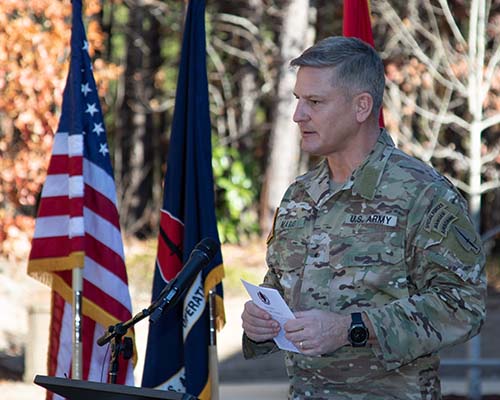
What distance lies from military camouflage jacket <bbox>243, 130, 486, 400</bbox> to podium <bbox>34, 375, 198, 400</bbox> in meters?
0.63

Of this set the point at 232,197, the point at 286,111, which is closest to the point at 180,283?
the point at 286,111

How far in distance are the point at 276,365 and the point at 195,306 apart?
5965 mm

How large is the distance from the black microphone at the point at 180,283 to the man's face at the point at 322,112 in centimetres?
45

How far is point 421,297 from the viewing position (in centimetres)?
300

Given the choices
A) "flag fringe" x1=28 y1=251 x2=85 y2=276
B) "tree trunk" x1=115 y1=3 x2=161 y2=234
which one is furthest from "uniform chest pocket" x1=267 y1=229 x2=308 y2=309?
"tree trunk" x1=115 y1=3 x2=161 y2=234

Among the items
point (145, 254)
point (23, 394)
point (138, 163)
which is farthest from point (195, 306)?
point (138, 163)

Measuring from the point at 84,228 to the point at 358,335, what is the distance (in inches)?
101

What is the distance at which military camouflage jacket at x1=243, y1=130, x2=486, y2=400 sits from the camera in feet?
9.82

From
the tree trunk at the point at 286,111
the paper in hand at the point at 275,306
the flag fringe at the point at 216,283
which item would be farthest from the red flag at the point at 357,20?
the tree trunk at the point at 286,111

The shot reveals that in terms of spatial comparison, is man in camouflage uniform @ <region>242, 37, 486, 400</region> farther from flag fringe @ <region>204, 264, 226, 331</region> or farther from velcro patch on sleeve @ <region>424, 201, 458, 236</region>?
flag fringe @ <region>204, 264, 226, 331</region>

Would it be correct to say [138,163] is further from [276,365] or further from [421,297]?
[421,297]

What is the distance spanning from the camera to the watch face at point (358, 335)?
2.97m

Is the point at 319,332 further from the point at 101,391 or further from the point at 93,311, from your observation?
the point at 93,311

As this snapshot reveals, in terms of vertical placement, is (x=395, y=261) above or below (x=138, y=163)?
below
